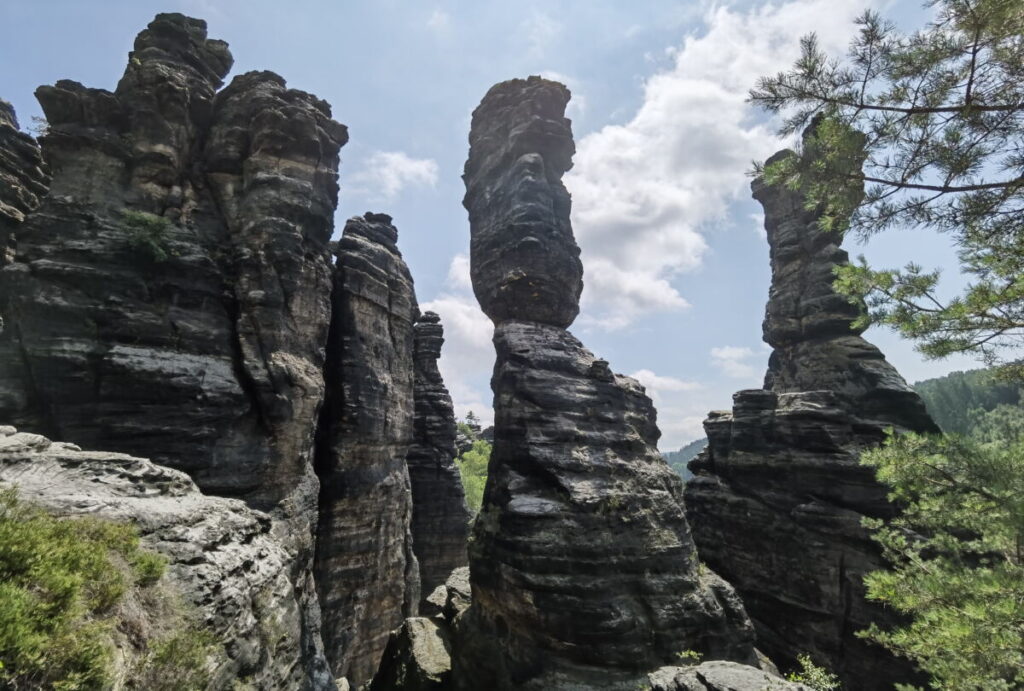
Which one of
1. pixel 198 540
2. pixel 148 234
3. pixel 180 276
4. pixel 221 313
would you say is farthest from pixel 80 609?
pixel 148 234

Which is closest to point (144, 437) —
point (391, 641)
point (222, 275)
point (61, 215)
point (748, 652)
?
point (222, 275)

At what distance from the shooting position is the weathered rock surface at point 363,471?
62.6 ft

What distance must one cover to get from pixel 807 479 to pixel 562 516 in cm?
1296

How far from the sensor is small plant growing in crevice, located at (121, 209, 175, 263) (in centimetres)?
1553

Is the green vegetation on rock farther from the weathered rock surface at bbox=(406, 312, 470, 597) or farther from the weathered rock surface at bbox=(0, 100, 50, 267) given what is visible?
the weathered rock surface at bbox=(406, 312, 470, 597)

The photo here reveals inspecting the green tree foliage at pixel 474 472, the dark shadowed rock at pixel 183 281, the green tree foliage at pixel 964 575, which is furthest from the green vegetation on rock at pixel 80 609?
the green tree foliage at pixel 474 472

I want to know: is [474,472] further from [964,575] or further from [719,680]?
[964,575]

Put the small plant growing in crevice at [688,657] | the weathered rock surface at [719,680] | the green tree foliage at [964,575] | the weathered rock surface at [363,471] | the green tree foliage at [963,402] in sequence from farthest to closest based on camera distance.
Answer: the green tree foliage at [963,402]
the weathered rock surface at [363,471]
the small plant growing in crevice at [688,657]
the weathered rock surface at [719,680]
the green tree foliage at [964,575]

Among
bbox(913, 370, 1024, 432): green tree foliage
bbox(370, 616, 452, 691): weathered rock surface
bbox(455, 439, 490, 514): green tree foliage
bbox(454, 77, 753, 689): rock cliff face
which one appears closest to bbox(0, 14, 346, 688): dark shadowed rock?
bbox(370, 616, 452, 691): weathered rock surface

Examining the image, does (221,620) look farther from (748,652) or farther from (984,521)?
(748,652)

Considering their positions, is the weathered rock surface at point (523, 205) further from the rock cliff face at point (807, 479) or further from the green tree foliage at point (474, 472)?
the green tree foliage at point (474, 472)

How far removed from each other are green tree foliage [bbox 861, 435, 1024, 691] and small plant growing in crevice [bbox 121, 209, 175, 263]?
22534mm

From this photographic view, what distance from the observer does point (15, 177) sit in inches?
698

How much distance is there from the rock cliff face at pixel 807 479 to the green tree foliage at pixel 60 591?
2095 cm
